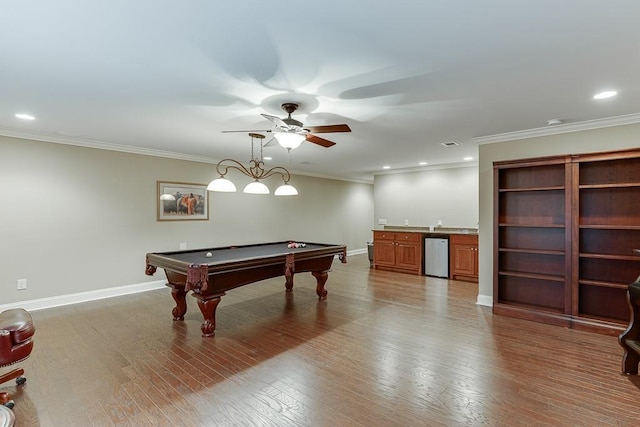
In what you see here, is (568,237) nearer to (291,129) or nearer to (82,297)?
(291,129)

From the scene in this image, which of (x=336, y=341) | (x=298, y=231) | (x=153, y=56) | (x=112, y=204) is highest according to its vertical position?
(x=153, y=56)

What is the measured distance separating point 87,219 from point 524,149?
20.9ft

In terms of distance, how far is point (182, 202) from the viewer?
228 inches

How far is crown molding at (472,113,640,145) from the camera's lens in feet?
11.3

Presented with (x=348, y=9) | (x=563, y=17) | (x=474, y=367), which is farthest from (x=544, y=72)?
(x=474, y=367)

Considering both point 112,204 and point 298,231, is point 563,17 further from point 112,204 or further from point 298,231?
point 298,231

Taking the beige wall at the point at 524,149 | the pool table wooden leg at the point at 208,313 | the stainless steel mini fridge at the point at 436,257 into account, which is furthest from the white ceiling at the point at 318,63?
the stainless steel mini fridge at the point at 436,257

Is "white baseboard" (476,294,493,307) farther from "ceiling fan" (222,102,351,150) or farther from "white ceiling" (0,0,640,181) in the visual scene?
"ceiling fan" (222,102,351,150)

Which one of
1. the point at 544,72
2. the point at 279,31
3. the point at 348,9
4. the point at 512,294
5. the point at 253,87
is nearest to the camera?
the point at 348,9

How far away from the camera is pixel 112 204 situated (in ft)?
16.4

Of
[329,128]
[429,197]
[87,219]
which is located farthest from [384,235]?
[87,219]

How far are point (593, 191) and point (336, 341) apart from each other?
3513 millimetres

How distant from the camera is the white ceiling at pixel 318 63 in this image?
1.67 meters

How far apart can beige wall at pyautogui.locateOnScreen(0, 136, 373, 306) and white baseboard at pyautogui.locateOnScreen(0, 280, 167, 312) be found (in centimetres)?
6
